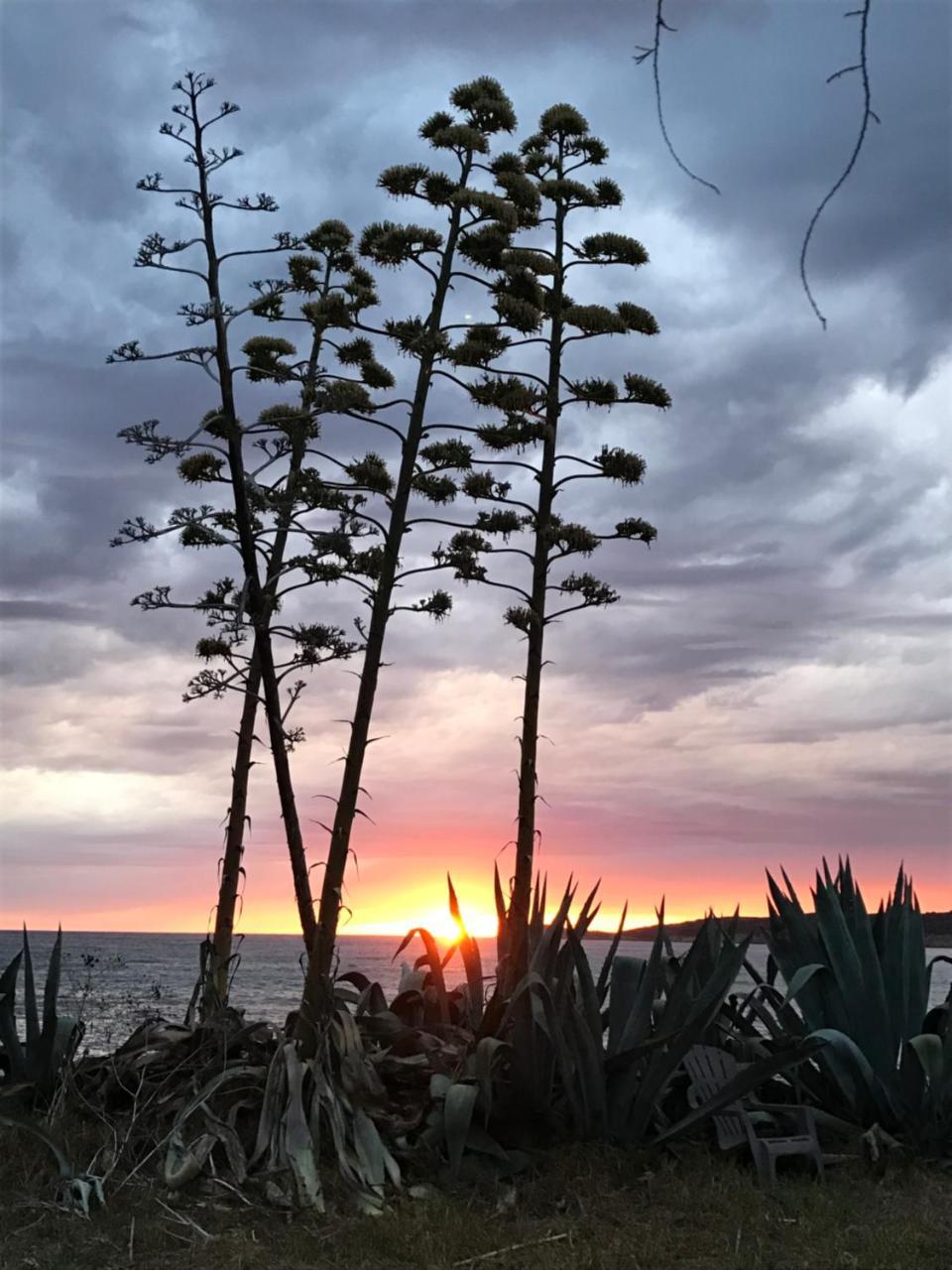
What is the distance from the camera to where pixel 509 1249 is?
20.6 ft

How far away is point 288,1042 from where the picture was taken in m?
8.34

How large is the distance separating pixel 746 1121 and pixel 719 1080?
1.36ft

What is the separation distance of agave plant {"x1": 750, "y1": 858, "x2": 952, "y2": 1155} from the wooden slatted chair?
1.71 ft

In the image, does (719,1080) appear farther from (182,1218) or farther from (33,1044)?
(33,1044)

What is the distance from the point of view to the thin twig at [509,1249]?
6.20m

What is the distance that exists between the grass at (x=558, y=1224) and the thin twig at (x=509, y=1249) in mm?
12

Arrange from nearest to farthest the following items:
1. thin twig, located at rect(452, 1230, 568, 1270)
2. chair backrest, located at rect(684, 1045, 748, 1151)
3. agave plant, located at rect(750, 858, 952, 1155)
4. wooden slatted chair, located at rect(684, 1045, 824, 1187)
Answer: thin twig, located at rect(452, 1230, 568, 1270)
wooden slatted chair, located at rect(684, 1045, 824, 1187)
chair backrest, located at rect(684, 1045, 748, 1151)
agave plant, located at rect(750, 858, 952, 1155)

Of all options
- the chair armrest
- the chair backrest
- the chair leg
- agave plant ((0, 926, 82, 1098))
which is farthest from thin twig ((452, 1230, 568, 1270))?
agave plant ((0, 926, 82, 1098))

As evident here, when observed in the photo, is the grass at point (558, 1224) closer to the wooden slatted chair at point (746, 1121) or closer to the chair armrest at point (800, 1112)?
the wooden slatted chair at point (746, 1121)

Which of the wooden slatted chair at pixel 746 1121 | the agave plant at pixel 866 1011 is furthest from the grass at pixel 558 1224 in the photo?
the agave plant at pixel 866 1011

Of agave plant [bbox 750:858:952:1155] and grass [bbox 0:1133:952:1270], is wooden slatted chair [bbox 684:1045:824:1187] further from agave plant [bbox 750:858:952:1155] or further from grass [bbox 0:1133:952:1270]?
agave plant [bbox 750:858:952:1155]

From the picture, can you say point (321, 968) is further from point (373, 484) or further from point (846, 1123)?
point (373, 484)

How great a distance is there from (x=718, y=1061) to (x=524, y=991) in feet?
4.78

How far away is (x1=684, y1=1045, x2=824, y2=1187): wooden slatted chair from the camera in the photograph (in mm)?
7402
